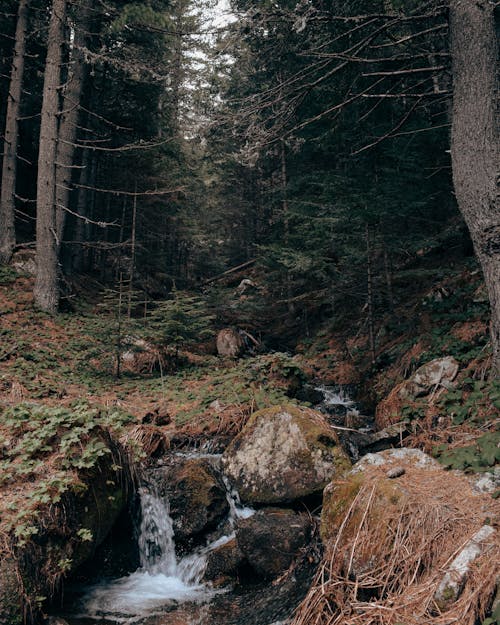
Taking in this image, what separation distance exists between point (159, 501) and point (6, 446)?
1.91m

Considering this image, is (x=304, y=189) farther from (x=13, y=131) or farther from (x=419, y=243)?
(x=13, y=131)

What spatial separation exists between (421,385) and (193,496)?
12.5 feet

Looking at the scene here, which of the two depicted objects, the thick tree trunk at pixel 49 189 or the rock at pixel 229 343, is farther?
the rock at pixel 229 343

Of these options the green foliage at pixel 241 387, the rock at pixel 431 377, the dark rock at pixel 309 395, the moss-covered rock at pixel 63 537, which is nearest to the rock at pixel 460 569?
the moss-covered rock at pixel 63 537

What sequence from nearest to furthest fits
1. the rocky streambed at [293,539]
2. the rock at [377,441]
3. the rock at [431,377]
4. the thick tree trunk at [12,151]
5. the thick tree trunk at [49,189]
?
1. the rocky streambed at [293,539]
2. the rock at [377,441]
3. the rock at [431,377]
4. the thick tree trunk at [49,189]
5. the thick tree trunk at [12,151]

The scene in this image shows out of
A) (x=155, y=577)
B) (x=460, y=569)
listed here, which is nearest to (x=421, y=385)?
(x=460, y=569)

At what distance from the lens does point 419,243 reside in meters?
8.68

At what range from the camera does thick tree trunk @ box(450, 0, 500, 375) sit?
456 cm

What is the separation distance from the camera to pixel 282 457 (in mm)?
5148

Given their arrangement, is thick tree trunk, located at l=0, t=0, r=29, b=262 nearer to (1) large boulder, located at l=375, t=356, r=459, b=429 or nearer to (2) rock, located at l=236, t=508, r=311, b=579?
(2) rock, located at l=236, t=508, r=311, b=579

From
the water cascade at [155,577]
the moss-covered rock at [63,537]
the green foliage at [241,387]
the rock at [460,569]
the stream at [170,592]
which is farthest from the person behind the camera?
the green foliage at [241,387]

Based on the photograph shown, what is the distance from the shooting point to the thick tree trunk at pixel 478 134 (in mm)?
4559

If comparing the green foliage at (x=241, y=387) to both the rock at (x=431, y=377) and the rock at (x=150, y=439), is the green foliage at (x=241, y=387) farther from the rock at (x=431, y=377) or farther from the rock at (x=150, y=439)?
the rock at (x=431, y=377)

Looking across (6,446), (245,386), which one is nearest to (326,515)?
(6,446)
